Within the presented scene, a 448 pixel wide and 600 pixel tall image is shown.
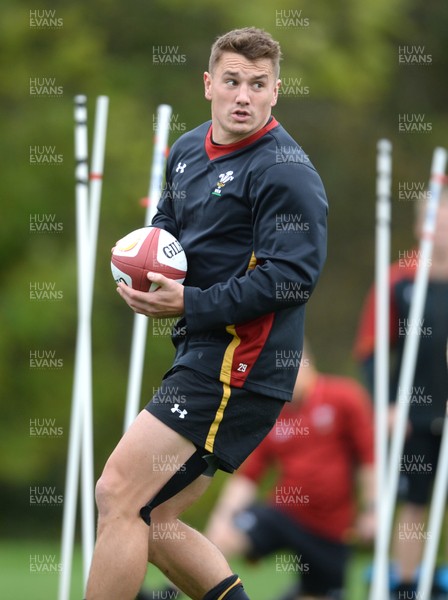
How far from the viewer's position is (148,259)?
16.8ft

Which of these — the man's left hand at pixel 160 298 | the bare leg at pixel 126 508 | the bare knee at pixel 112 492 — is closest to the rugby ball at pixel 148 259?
the man's left hand at pixel 160 298

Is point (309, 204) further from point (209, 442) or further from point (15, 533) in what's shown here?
point (15, 533)

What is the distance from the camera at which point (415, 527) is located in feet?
26.8

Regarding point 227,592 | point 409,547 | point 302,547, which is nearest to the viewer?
point 227,592

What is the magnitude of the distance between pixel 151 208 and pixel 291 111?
44.0 ft

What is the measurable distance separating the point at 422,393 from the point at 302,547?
50.7 inches

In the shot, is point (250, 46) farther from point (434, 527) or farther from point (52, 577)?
point (52, 577)

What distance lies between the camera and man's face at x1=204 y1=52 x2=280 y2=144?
5098mm

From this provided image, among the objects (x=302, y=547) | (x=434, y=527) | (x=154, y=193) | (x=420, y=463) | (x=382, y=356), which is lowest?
(x=302, y=547)

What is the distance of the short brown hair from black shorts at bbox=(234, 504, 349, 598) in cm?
403

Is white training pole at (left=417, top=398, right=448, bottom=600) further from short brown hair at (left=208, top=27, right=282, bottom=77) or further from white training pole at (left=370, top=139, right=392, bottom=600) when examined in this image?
short brown hair at (left=208, top=27, right=282, bottom=77)

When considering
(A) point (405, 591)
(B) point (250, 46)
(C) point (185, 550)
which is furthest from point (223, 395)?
(A) point (405, 591)

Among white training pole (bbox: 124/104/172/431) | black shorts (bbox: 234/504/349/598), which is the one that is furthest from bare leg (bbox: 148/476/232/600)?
black shorts (bbox: 234/504/349/598)

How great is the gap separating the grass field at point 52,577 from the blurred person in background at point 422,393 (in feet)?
5.50
